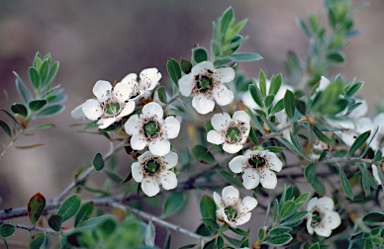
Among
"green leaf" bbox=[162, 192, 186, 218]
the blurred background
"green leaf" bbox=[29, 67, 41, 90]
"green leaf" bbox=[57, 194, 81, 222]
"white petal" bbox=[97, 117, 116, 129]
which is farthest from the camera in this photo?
the blurred background

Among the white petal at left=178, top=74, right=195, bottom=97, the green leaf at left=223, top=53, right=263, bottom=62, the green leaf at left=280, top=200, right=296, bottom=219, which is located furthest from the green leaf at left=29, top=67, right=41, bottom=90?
the green leaf at left=280, top=200, right=296, bottom=219

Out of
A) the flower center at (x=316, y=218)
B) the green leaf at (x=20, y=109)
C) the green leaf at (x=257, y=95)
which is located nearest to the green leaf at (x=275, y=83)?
the green leaf at (x=257, y=95)

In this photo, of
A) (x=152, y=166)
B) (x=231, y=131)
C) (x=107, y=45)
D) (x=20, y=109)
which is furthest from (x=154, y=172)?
(x=107, y=45)

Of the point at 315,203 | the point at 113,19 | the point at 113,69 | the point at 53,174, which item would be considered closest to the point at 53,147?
the point at 53,174

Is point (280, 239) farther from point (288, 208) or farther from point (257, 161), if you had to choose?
point (257, 161)

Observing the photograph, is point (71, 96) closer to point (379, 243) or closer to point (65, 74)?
point (65, 74)

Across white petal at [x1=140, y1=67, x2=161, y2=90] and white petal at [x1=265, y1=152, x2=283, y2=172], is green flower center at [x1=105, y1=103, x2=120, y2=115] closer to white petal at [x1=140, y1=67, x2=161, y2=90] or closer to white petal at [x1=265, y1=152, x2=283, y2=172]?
white petal at [x1=140, y1=67, x2=161, y2=90]

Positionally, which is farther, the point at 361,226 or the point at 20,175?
the point at 20,175
